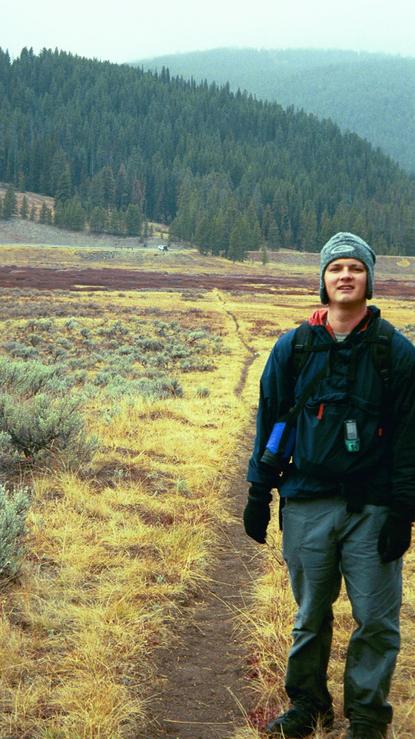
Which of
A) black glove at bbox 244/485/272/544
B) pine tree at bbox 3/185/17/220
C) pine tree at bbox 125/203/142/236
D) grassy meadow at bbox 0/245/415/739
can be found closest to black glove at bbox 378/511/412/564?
black glove at bbox 244/485/272/544

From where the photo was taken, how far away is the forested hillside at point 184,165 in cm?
12475

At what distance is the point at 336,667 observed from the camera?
405cm

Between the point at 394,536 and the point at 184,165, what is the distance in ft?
535

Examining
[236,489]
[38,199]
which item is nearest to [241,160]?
[38,199]

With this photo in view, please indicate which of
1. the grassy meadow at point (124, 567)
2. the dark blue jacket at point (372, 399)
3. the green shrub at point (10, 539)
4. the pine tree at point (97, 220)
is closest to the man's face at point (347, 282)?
the dark blue jacket at point (372, 399)

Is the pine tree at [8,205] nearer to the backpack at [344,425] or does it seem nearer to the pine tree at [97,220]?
the pine tree at [97,220]

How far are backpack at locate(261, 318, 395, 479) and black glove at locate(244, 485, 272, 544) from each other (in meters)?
0.29

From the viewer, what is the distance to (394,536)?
3.08 metres

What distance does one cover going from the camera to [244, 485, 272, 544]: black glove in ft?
11.2

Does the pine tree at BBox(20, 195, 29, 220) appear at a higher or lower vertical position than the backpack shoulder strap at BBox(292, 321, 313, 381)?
higher

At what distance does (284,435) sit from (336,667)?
5.70 feet

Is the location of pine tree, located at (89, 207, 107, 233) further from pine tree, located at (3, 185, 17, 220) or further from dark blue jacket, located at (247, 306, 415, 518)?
dark blue jacket, located at (247, 306, 415, 518)

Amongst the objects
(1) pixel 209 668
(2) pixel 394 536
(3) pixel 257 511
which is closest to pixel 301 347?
(3) pixel 257 511

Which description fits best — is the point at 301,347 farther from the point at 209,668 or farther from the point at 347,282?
the point at 209,668
